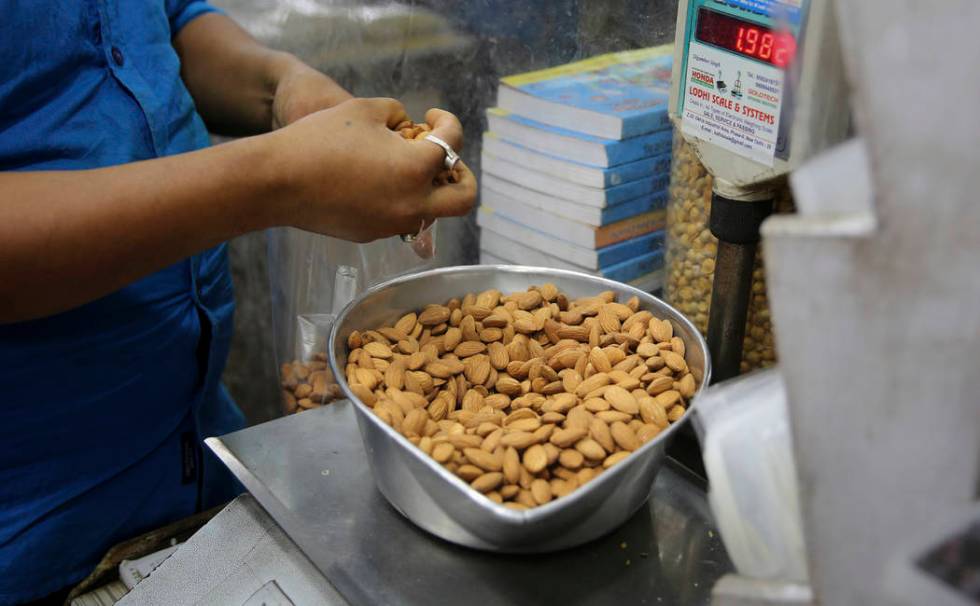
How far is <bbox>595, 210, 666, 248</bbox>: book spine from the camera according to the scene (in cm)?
119

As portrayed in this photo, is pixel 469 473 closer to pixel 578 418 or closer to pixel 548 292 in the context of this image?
pixel 578 418

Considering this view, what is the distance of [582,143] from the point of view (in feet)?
3.81

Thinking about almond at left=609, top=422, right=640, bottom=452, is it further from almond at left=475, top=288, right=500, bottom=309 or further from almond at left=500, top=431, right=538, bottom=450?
almond at left=475, top=288, right=500, bottom=309

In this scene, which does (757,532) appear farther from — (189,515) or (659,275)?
(189,515)

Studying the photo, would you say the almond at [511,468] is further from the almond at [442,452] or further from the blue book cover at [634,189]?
the blue book cover at [634,189]

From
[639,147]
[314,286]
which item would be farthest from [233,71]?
[639,147]

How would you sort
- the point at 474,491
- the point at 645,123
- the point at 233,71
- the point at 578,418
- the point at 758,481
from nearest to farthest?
the point at 758,481 → the point at 474,491 → the point at 578,418 → the point at 645,123 → the point at 233,71

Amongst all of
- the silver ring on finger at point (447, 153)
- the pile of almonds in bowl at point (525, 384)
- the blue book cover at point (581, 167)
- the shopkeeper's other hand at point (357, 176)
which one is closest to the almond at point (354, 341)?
the pile of almonds in bowl at point (525, 384)

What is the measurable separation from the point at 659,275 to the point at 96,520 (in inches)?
32.7

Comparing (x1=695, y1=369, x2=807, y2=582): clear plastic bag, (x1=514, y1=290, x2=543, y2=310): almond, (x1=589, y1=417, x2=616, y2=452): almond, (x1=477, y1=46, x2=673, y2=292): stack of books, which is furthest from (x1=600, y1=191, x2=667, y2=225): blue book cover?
(x1=695, y1=369, x2=807, y2=582): clear plastic bag

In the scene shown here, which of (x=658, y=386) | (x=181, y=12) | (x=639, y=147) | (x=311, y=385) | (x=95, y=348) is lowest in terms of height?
(x=311, y=385)

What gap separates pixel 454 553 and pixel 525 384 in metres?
0.17

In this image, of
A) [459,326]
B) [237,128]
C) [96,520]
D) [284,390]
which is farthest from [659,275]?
[96,520]

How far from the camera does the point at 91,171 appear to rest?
85cm
